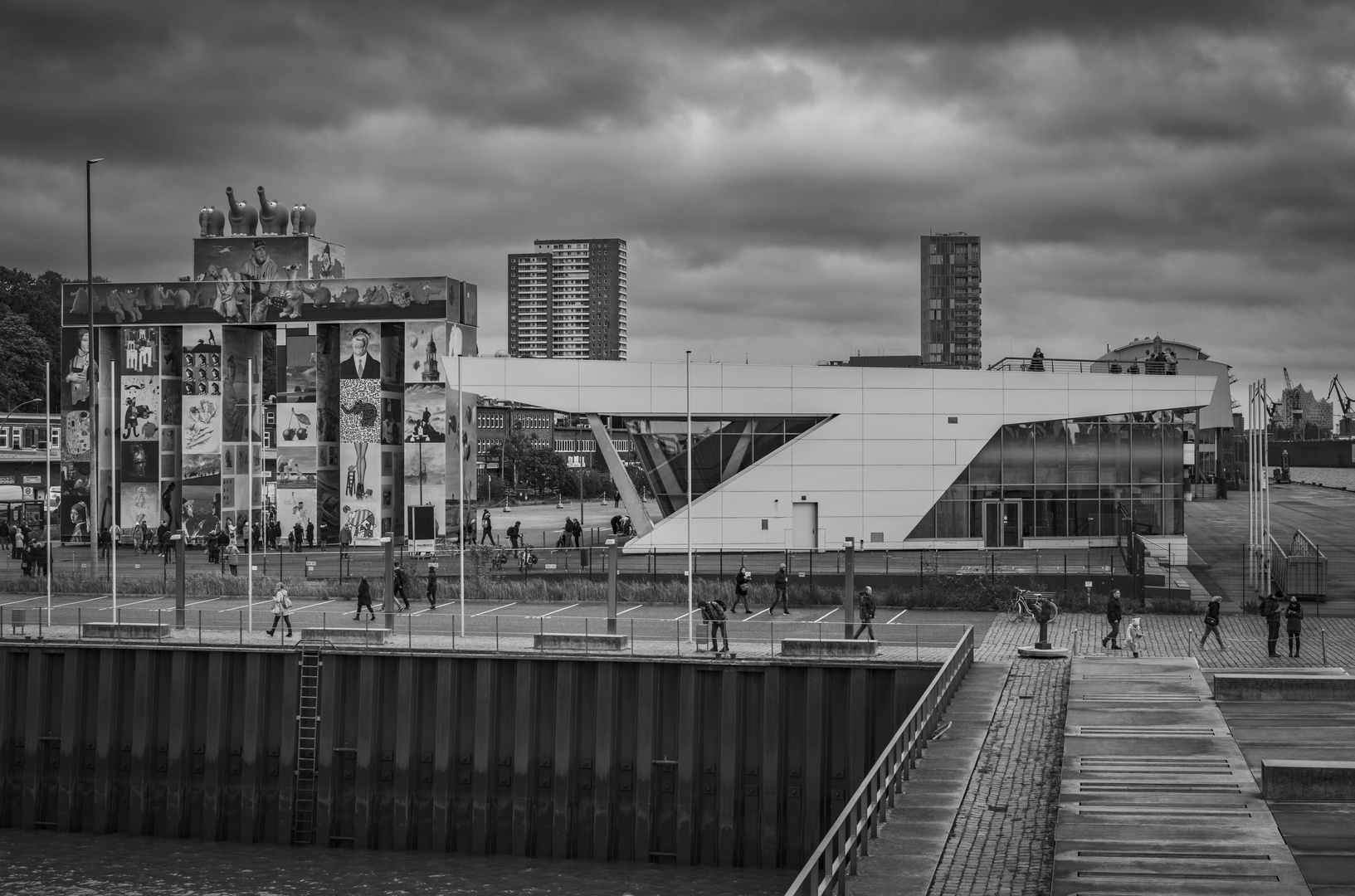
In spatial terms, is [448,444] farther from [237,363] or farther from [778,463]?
[778,463]

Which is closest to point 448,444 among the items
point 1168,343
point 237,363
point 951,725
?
point 237,363

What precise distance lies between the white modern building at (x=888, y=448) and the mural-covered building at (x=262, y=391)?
1648cm

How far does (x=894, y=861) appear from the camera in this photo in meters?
19.4

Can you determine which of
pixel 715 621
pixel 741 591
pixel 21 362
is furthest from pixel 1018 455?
pixel 21 362

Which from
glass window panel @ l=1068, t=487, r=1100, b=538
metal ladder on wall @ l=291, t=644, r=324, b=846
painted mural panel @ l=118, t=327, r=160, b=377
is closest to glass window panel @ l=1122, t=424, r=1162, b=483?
glass window panel @ l=1068, t=487, r=1100, b=538

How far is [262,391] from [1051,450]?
41803mm

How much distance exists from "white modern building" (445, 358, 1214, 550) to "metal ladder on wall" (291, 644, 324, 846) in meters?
26.1

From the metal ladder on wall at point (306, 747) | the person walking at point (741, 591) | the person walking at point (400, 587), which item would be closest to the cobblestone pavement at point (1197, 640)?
the person walking at point (741, 591)

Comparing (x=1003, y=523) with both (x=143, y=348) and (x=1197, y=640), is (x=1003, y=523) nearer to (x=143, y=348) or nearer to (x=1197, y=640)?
(x=1197, y=640)

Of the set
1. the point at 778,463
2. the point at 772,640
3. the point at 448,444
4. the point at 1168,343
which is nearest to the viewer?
the point at 772,640

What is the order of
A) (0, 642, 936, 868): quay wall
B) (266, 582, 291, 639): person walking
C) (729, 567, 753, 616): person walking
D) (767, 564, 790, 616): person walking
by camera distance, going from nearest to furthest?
1. (0, 642, 936, 868): quay wall
2. (266, 582, 291, 639): person walking
3. (729, 567, 753, 616): person walking
4. (767, 564, 790, 616): person walking

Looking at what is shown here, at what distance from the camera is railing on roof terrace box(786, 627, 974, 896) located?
1669 cm

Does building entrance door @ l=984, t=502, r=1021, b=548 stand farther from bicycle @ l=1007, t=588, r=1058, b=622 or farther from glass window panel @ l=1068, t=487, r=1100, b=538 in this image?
bicycle @ l=1007, t=588, r=1058, b=622

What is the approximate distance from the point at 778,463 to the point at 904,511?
5856 mm
